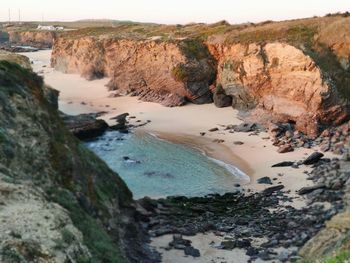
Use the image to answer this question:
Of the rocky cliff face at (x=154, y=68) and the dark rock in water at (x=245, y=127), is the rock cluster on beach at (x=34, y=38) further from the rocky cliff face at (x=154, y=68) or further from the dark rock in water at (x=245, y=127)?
the dark rock in water at (x=245, y=127)

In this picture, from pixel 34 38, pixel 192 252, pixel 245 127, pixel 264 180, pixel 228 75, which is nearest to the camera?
pixel 192 252

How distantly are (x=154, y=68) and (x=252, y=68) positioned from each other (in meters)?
16.8

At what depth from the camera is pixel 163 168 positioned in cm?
3575

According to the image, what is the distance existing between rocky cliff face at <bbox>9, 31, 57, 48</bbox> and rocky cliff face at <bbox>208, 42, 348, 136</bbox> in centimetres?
10556

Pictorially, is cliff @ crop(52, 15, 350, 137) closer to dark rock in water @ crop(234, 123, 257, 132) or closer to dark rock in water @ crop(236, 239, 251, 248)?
dark rock in water @ crop(234, 123, 257, 132)

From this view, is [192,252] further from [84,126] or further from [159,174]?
[84,126]

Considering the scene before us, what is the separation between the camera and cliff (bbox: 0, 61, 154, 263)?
11.9m

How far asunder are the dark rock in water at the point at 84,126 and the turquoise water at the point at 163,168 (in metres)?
1.30

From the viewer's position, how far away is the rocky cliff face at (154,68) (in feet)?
186

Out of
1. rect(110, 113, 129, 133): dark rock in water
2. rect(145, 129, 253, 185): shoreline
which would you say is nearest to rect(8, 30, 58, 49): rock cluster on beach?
rect(110, 113, 129, 133): dark rock in water

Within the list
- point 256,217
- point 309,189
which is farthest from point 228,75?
point 256,217

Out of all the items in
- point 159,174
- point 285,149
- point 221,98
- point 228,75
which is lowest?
point 159,174

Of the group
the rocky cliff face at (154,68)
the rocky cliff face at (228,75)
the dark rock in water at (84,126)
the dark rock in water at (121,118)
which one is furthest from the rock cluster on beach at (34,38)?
the dark rock in water at (84,126)

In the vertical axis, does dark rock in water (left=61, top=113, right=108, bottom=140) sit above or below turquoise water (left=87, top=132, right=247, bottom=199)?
above
